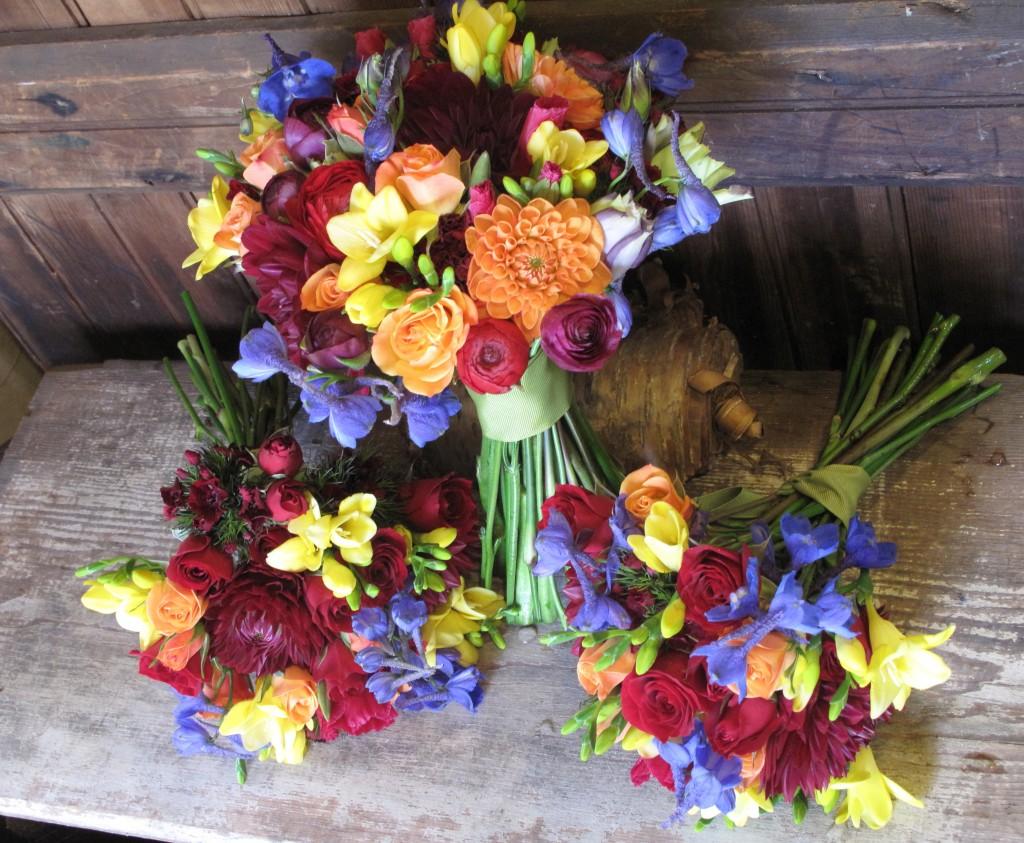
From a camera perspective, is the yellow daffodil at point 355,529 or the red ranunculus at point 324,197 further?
the yellow daffodil at point 355,529

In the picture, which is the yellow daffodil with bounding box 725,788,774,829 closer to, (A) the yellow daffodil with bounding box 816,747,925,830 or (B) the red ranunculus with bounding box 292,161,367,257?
(A) the yellow daffodil with bounding box 816,747,925,830

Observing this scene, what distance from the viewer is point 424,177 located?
0.82m

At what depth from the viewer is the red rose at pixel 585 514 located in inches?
37.6

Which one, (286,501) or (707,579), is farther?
(286,501)

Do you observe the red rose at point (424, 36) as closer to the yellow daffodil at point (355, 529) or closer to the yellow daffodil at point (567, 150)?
the yellow daffodil at point (567, 150)

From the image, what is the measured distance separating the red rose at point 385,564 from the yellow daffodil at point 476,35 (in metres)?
0.41

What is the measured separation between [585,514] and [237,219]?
0.38m

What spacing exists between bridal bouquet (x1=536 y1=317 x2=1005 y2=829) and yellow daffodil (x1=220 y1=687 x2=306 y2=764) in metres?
0.28

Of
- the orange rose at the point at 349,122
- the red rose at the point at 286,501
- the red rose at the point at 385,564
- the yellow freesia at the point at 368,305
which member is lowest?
the red rose at the point at 385,564

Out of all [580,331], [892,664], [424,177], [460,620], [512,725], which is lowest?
[512,725]

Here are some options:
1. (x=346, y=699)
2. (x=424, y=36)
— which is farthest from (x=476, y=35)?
(x=346, y=699)

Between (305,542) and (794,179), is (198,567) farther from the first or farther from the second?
(794,179)

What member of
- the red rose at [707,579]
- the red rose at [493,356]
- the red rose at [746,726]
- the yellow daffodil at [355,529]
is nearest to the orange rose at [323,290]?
the red rose at [493,356]

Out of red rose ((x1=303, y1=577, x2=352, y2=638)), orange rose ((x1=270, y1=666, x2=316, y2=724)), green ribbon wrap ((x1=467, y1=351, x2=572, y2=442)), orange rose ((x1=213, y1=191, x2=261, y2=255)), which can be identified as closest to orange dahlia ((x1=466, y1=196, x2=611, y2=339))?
green ribbon wrap ((x1=467, y1=351, x2=572, y2=442))
